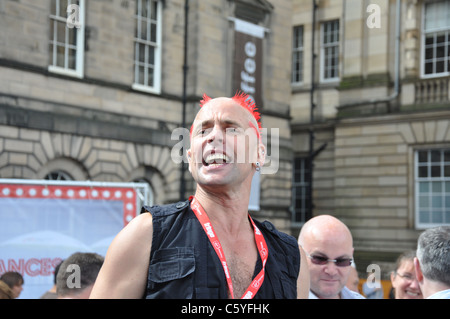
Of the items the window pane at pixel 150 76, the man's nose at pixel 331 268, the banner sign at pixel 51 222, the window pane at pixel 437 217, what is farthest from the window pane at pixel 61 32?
the window pane at pixel 437 217

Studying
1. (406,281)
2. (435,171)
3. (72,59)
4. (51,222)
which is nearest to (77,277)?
(406,281)

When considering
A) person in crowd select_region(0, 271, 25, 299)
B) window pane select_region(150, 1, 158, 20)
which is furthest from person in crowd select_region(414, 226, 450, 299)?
window pane select_region(150, 1, 158, 20)

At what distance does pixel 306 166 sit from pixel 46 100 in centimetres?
1402

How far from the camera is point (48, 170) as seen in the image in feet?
50.9

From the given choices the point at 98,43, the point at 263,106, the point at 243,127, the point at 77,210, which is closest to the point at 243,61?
the point at 263,106

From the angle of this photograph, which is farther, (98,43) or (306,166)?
(306,166)

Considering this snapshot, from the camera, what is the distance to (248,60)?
796 inches

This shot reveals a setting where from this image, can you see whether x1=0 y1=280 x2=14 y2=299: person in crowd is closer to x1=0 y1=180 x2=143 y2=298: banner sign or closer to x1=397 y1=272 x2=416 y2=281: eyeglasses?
x1=0 y1=180 x2=143 y2=298: banner sign

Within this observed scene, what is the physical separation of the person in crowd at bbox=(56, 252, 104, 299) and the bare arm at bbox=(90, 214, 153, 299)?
7.99ft

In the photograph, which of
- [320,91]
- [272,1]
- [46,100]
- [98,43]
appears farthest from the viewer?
[320,91]

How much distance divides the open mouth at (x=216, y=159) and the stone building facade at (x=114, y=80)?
12.9 meters

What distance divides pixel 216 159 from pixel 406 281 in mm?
3527

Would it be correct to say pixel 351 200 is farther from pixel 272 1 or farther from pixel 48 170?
pixel 48 170

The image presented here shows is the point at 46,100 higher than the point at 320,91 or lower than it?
lower
